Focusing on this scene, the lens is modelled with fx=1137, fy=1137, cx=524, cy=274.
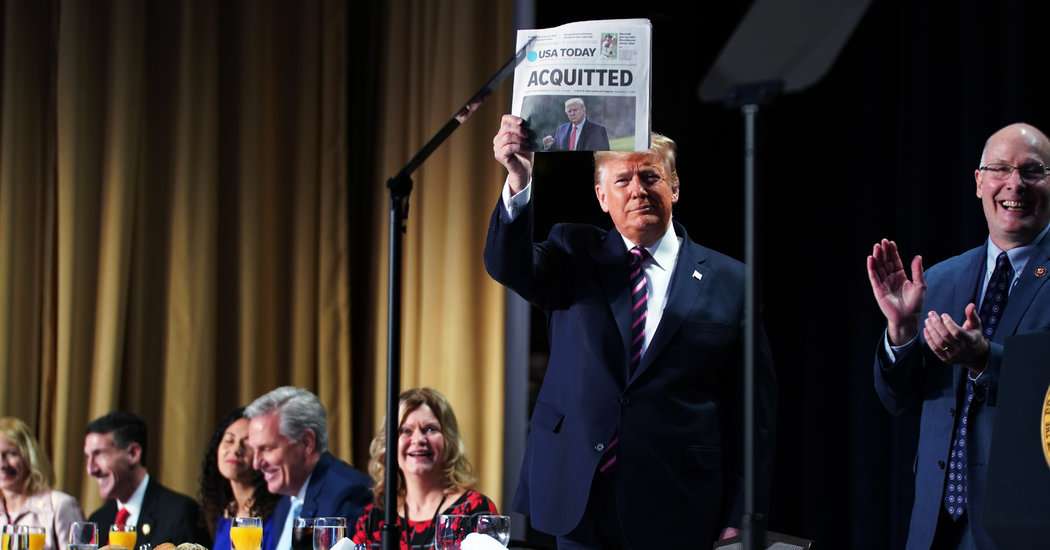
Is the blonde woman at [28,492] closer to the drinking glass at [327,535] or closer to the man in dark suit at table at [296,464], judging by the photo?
the man in dark suit at table at [296,464]

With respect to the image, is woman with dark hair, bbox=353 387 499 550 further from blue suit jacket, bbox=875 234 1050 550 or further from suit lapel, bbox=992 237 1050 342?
suit lapel, bbox=992 237 1050 342

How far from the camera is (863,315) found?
13.3ft

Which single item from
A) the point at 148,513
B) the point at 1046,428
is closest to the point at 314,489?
the point at 148,513

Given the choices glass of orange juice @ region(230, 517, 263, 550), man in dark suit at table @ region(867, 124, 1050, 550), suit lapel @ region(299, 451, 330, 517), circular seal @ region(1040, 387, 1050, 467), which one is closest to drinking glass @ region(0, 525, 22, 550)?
glass of orange juice @ region(230, 517, 263, 550)

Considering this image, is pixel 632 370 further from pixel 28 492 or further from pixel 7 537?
pixel 28 492

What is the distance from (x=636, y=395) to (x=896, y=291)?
0.62 meters

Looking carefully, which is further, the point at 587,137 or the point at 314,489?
the point at 314,489

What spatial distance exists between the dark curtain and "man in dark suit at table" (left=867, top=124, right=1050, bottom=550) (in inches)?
48.3

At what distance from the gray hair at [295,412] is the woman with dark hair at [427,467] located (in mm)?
402

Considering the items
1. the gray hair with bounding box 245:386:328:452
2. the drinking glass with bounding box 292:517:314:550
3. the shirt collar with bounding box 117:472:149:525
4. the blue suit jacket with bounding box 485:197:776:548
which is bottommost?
the shirt collar with bounding box 117:472:149:525

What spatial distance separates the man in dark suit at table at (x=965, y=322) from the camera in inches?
94.2

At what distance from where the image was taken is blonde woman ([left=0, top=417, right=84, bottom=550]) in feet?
14.1

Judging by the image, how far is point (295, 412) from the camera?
13.1 ft

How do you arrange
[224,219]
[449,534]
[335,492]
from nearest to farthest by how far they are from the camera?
[449,534], [335,492], [224,219]
